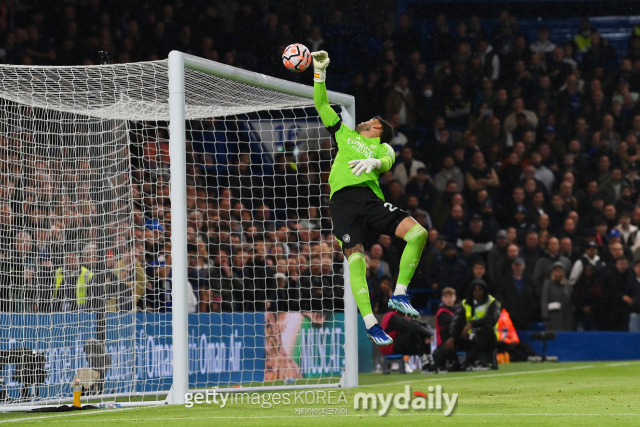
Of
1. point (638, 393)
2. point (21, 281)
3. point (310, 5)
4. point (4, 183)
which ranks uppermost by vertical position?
point (310, 5)

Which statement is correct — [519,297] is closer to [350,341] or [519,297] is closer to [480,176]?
[480,176]

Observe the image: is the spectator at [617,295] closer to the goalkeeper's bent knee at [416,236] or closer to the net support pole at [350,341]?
the net support pole at [350,341]

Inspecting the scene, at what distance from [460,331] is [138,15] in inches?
363

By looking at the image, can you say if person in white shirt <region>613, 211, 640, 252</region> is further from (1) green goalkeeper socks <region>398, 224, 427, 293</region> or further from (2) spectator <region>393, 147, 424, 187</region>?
(1) green goalkeeper socks <region>398, 224, 427, 293</region>

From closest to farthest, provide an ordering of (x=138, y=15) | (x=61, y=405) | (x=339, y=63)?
1. (x=61, y=405)
2. (x=138, y=15)
3. (x=339, y=63)

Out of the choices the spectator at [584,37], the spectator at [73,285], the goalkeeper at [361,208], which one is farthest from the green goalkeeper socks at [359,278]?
the spectator at [584,37]

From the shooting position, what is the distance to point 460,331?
1431 cm

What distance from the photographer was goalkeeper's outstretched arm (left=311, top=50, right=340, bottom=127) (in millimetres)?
8203

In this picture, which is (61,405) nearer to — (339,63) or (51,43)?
(51,43)

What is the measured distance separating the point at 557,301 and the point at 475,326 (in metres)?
2.53

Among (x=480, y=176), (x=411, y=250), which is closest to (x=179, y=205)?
(x=411, y=250)

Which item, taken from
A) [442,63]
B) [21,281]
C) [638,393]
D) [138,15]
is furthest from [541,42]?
[21,281]

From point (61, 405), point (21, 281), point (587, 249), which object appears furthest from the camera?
point (587, 249)

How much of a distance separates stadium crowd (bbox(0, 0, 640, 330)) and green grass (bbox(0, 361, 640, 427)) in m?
4.00
